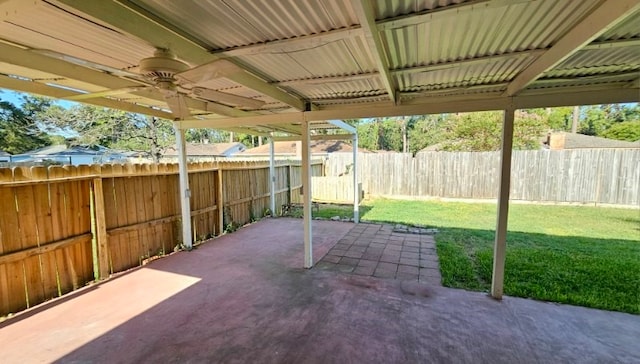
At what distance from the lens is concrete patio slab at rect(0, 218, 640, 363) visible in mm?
2336

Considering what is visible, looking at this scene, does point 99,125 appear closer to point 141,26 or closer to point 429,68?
point 141,26

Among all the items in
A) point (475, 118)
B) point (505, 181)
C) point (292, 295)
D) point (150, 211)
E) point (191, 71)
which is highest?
point (475, 118)

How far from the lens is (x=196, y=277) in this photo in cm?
391

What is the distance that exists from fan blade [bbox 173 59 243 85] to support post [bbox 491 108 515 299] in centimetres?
Result: 294

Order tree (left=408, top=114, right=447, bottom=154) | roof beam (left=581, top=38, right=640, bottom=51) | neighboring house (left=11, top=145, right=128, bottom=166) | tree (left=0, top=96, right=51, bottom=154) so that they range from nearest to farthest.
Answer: roof beam (left=581, top=38, right=640, bottom=51) < tree (left=0, top=96, right=51, bottom=154) < neighboring house (left=11, top=145, right=128, bottom=166) < tree (left=408, top=114, right=447, bottom=154)

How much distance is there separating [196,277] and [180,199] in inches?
73.5

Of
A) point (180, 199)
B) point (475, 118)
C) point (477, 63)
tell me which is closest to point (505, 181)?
point (477, 63)

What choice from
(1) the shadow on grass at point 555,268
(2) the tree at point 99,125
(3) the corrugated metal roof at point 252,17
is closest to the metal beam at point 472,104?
(3) the corrugated metal roof at point 252,17

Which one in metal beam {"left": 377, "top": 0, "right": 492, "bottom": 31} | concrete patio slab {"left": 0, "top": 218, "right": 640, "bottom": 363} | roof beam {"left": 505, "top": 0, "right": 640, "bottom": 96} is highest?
metal beam {"left": 377, "top": 0, "right": 492, "bottom": 31}

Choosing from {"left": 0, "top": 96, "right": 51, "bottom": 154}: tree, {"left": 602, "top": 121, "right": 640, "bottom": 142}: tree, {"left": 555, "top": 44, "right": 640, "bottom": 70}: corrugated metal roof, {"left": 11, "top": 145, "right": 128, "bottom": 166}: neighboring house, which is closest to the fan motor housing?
{"left": 555, "top": 44, "right": 640, "bottom": 70}: corrugated metal roof

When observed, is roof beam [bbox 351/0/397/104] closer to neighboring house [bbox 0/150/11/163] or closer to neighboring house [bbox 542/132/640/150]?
neighboring house [bbox 542/132/640/150]

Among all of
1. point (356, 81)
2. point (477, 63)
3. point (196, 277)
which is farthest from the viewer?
point (196, 277)

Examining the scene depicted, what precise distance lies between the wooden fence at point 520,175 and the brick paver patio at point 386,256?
4.36m

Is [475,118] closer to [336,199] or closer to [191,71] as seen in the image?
[336,199]
